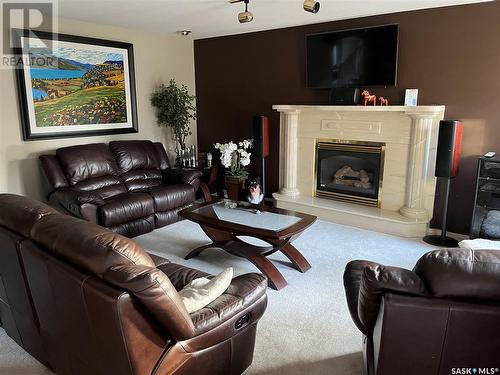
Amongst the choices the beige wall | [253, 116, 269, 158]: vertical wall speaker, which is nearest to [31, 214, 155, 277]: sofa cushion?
the beige wall

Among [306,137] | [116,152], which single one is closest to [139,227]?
[116,152]

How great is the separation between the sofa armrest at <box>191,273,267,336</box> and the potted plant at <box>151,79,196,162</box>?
3.75 metres

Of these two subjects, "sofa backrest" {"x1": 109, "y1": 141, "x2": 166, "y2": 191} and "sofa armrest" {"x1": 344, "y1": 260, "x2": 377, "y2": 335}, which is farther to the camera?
"sofa backrest" {"x1": 109, "y1": 141, "x2": 166, "y2": 191}

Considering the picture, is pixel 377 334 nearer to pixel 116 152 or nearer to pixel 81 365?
pixel 81 365

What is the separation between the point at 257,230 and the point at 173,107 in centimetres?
289

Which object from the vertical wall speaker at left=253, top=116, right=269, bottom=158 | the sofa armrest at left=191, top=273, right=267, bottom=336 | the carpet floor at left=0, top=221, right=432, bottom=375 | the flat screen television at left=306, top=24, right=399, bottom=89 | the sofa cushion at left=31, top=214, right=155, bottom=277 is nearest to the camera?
the sofa cushion at left=31, top=214, right=155, bottom=277

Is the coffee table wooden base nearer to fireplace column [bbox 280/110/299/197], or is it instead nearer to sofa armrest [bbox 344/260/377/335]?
sofa armrest [bbox 344/260/377/335]

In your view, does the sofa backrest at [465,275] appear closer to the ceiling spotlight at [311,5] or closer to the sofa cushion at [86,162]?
the ceiling spotlight at [311,5]

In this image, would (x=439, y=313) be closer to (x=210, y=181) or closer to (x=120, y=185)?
(x=120, y=185)

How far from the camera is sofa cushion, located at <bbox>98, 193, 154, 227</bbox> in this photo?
12.2ft

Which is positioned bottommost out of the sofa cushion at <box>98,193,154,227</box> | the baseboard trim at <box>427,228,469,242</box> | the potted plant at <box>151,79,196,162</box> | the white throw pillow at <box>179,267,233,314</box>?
the baseboard trim at <box>427,228,469,242</box>

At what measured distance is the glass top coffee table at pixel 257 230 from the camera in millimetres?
2969

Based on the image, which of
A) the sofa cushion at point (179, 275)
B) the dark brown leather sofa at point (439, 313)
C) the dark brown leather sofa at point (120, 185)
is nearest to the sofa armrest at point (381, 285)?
the dark brown leather sofa at point (439, 313)

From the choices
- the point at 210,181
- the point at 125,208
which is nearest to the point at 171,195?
the point at 125,208
